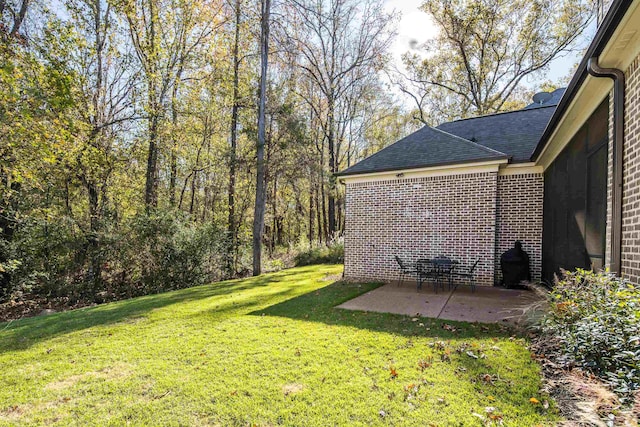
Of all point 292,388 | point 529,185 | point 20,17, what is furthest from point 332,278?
point 20,17

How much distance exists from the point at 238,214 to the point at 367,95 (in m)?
12.7

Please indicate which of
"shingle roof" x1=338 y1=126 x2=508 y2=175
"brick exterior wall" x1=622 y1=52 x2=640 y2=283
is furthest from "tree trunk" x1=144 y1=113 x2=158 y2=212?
"brick exterior wall" x1=622 y1=52 x2=640 y2=283

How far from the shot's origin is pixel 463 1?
17203 millimetres

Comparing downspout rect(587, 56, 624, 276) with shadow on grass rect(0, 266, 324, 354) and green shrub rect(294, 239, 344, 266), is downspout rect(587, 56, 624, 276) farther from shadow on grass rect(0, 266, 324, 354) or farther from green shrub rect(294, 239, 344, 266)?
green shrub rect(294, 239, 344, 266)

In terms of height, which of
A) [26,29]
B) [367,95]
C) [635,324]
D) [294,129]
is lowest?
[635,324]

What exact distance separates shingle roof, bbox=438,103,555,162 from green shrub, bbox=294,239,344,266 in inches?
282

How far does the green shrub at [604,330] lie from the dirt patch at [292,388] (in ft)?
8.13

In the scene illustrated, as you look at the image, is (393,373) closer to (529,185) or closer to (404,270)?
(404,270)

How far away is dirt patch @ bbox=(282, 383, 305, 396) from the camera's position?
9.54ft

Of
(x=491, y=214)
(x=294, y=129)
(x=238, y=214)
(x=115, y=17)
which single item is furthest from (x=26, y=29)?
(x=491, y=214)

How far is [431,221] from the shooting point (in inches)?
313

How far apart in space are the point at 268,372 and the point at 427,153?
702 centimetres

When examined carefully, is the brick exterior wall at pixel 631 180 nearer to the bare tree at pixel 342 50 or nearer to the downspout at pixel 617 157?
the downspout at pixel 617 157

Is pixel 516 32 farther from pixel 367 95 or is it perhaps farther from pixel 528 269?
Result: pixel 528 269
